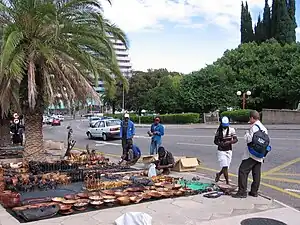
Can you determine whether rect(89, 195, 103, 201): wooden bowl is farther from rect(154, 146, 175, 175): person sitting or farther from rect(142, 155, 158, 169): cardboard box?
rect(142, 155, 158, 169): cardboard box

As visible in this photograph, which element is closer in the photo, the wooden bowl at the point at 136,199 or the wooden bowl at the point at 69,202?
the wooden bowl at the point at 69,202

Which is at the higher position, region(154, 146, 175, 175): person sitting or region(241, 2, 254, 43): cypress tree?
region(241, 2, 254, 43): cypress tree

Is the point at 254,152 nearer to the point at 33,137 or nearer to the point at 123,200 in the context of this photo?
the point at 123,200

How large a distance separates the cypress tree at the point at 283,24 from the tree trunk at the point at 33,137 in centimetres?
4939

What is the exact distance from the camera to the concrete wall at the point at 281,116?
122 feet

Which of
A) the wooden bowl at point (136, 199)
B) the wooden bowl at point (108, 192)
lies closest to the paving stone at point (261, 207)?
the wooden bowl at point (136, 199)

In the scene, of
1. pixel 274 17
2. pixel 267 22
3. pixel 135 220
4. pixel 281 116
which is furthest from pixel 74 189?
pixel 267 22

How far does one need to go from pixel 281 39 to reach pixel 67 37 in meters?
49.6

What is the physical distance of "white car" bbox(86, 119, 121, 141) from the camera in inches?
989

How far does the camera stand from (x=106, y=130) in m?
25.2

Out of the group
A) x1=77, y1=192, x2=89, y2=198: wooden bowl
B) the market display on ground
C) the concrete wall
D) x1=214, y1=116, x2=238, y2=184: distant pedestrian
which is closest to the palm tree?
the market display on ground

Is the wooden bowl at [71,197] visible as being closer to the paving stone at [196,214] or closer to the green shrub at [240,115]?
the paving stone at [196,214]

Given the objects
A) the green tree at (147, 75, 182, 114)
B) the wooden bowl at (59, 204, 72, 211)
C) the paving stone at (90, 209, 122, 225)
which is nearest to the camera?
the paving stone at (90, 209, 122, 225)

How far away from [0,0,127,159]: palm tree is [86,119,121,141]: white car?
468 inches
